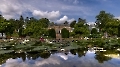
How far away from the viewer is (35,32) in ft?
186

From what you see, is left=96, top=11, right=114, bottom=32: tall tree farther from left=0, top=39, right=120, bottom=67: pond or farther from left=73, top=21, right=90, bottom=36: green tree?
left=0, top=39, right=120, bottom=67: pond

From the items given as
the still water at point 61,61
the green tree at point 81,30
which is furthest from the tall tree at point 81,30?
the still water at point 61,61

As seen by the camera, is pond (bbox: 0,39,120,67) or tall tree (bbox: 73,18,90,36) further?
tall tree (bbox: 73,18,90,36)

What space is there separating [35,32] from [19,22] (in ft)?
242

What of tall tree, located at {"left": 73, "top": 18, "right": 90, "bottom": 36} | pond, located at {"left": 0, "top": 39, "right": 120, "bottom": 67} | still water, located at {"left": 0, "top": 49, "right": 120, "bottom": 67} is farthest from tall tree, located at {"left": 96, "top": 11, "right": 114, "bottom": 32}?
still water, located at {"left": 0, "top": 49, "right": 120, "bottom": 67}

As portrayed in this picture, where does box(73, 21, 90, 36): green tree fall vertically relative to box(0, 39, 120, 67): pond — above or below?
above

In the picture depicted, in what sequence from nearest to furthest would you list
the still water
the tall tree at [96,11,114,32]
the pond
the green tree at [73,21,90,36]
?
1. the still water
2. the pond
3. the green tree at [73,21,90,36]
4. the tall tree at [96,11,114,32]

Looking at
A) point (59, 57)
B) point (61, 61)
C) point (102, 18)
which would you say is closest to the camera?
point (61, 61)

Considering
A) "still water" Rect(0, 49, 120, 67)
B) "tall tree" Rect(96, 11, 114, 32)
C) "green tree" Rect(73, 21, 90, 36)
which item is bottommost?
"still water" Rect(0, 49, 120, 67)

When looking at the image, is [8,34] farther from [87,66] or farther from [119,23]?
[87,66]

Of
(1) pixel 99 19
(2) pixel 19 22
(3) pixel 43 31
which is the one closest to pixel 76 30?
(3) pixel 43 31

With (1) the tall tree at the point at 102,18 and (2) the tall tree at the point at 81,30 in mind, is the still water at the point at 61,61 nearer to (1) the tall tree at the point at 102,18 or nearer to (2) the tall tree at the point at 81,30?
(2) the tall tree at the point at 81,30

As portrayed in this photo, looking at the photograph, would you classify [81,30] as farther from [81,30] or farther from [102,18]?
[102,18]

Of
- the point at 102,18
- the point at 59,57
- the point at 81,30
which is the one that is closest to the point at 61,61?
the point at 59,57
